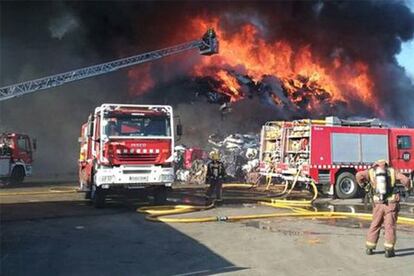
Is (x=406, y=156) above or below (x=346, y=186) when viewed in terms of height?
above

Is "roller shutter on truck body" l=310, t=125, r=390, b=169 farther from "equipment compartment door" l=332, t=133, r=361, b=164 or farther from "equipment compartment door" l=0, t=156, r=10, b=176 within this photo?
"equipment compartment door" l=0, t=156, r=10, b=176

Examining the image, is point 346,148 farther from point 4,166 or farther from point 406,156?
point 4,166

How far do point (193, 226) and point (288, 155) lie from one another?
8283 mm

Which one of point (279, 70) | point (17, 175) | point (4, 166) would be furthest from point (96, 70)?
point (279, 70)

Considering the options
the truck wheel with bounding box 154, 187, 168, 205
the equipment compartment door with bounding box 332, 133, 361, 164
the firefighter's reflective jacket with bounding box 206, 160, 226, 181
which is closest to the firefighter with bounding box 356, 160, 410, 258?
the truck wheel with bounding box 154, 187, 168, 205

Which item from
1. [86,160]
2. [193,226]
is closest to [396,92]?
[86,160]

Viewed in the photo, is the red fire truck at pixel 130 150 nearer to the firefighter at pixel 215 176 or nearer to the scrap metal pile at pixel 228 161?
the firefighter at pixel 215 176

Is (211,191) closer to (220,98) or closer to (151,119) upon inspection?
(151,119)

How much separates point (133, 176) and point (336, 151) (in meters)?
6.90

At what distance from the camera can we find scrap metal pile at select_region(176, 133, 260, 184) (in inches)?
934

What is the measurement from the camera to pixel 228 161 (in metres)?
25.3

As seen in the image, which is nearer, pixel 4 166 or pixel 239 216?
pixel 239 216

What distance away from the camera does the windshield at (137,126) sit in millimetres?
13203

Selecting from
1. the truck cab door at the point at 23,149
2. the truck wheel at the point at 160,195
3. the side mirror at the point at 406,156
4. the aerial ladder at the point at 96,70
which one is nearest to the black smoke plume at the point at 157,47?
the aerial ladder at the point at 96,70
